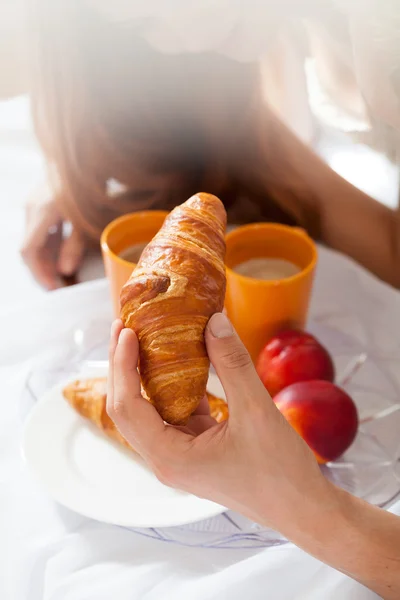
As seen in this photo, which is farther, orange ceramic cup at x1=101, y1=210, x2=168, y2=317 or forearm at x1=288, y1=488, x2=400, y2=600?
orange ceramic cup at x1=101, y1=210, x2=168, y2=317

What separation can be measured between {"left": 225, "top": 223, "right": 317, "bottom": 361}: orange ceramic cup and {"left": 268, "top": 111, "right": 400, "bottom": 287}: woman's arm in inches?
6.4

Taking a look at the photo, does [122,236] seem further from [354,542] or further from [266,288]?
[354,542]

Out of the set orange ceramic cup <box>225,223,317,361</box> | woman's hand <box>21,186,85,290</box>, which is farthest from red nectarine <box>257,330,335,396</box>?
woman's hand <box>21,186,85,290</box>

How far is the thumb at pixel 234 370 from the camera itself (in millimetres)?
405

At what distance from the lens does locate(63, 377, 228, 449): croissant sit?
0.58m

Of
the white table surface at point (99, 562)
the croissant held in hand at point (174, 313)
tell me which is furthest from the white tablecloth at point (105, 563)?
the croissant held in hand at point (174, 313)

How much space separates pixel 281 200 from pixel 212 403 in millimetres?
471

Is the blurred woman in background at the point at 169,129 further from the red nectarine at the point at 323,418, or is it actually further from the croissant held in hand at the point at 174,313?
the croissant held in hand at the point at 174,313

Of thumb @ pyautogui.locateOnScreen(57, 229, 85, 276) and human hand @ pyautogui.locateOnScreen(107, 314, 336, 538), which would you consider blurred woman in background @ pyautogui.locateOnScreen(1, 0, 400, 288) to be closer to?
thumb @ pyautogui.locateOnScreen(57, 229, 85, 276)

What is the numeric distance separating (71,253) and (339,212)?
0.39m

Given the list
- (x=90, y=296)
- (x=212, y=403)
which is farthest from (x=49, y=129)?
(x=212, y=403)

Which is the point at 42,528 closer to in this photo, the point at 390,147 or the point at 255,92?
the point at 390,147

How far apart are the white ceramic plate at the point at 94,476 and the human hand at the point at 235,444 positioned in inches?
3.9

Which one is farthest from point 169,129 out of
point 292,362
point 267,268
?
point 292,362
